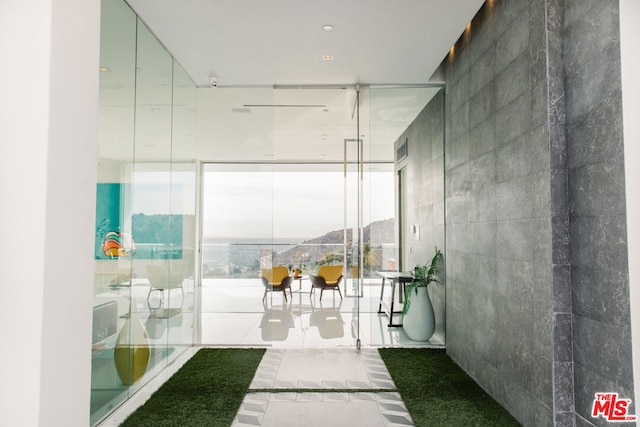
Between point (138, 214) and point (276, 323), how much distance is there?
2304 millimetres

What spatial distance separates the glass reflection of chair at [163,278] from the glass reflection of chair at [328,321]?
68.5 inches

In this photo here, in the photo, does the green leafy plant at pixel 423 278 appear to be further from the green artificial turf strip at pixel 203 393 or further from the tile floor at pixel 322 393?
the green artificial turf strip at pixel 203 393

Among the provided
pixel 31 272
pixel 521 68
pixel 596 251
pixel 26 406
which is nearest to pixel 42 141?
pixel 31 272

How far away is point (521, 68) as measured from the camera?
267cm

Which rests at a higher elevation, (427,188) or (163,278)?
(427,188)

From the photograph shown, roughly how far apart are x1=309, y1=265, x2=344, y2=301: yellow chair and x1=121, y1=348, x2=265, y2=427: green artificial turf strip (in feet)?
4.24

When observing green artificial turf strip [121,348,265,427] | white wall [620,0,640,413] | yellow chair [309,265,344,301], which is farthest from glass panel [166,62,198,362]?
white wall [620,0,640,413]

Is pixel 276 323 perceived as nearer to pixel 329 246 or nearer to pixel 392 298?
pixel 329 246

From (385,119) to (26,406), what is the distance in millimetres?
4180

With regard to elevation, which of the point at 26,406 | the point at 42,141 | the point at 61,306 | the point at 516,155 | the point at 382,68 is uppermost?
the point at 382,68

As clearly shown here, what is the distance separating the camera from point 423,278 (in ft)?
15.1

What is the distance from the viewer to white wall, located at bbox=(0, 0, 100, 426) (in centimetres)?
146

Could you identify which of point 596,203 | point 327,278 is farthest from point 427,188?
point 596,203

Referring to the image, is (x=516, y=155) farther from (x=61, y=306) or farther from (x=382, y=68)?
(x=61, y=306)
